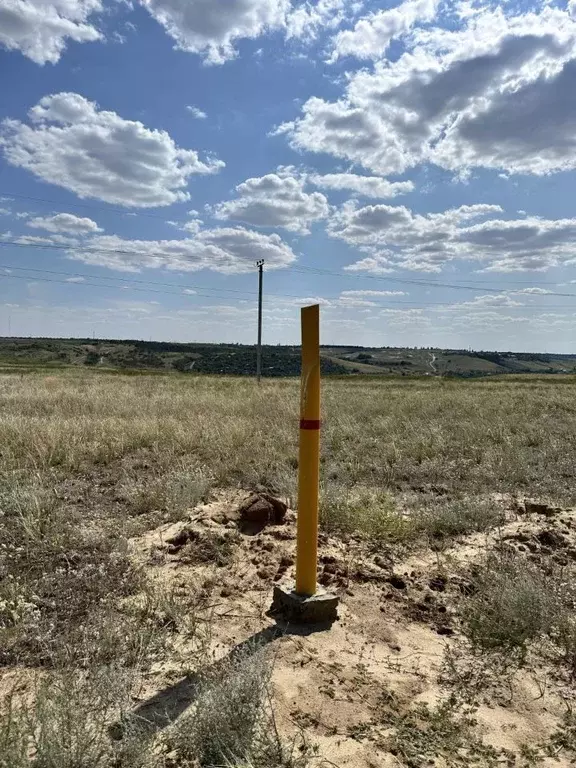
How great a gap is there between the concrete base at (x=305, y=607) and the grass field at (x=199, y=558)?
1.54ft

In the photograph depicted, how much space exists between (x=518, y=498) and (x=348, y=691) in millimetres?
4845

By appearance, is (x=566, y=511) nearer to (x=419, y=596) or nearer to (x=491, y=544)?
(x=491, y=544)

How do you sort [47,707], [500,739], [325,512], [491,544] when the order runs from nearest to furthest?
[47,707] < [500,739] < [491,544] < [325,512]

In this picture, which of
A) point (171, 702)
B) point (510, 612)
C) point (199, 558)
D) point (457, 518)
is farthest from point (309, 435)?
point (457, 518)

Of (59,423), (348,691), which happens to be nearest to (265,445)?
(59,423)

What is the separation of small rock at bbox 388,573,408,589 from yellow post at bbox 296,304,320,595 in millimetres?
1090

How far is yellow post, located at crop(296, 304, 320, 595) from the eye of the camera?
3260 millimetres

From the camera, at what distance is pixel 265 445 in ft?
31.4

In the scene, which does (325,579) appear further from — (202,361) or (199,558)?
(202,361)

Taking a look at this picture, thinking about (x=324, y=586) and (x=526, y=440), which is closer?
(x=324, y=586)

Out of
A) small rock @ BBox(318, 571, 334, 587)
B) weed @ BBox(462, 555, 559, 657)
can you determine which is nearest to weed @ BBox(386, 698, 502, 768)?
weed @ BBox(462, 555, 559, 657)

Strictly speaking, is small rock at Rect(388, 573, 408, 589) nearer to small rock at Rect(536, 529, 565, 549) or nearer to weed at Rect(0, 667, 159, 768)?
small rock at Rect(536, 529, 565, 549)

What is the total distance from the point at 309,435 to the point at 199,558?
1828mm

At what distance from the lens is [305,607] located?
338 cm
